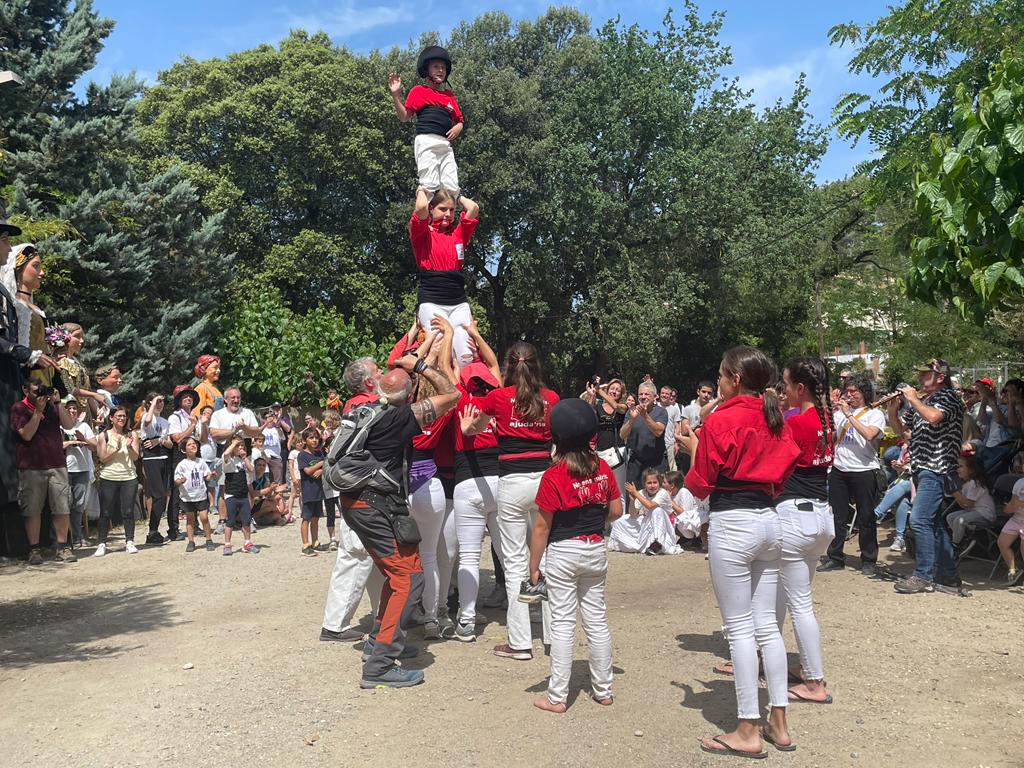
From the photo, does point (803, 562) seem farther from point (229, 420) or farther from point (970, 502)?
point (229, 420)

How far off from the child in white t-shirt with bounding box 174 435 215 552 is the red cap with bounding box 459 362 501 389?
5.29 metres

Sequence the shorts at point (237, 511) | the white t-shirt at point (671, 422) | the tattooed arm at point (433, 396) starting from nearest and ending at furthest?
the tattooed arm at point (433, 396), the shorts at point (237, 511), the white t-shirt at point (671, 422)

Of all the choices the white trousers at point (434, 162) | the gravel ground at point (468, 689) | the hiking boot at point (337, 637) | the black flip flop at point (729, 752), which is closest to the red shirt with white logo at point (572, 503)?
the gravel ground at point (468, 689)

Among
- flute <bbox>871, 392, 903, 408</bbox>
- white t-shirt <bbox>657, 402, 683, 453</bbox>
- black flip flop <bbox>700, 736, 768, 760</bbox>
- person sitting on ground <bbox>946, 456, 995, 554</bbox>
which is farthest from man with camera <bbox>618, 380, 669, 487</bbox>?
black flip flop <bbox>700, 736, 768, 760</bbox>

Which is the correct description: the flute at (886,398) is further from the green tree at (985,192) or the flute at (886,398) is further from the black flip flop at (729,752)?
the black flip flop at (729,752)

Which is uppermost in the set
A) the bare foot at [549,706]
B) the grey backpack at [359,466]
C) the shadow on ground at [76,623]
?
the grey backpack at [359,466]

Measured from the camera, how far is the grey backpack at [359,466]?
5.63 meters

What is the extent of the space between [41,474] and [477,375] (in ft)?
18.6

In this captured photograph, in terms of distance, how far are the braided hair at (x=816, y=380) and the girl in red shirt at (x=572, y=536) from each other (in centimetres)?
164

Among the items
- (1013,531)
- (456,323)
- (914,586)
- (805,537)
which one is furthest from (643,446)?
(805,537)

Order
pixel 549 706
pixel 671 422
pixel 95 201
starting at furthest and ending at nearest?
pixel 95 201 → pixel 671 422 → pixel 549 706

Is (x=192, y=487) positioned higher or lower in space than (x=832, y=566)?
higher

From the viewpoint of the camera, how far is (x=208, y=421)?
38.0ft

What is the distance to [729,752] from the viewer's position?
4570 millimetres
